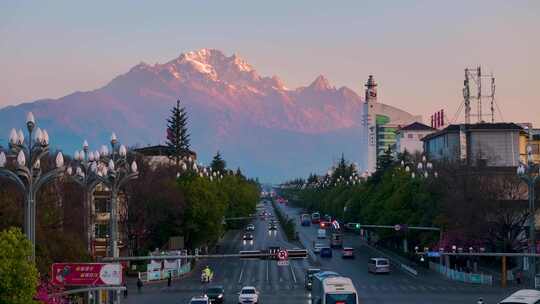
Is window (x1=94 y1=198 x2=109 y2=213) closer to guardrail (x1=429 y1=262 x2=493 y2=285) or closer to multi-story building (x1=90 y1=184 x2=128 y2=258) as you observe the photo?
multi-story building (x1=90 y1=184 x2=128 y2=258)

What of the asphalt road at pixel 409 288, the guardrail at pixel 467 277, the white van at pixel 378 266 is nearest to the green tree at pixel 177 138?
the asphalt road at pixel 409 288

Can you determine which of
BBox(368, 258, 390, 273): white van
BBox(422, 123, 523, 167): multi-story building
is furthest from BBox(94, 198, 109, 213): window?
BBox(422, 123, 523, 167): multi-story building

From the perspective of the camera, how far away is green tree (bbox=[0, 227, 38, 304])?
85.1 feet

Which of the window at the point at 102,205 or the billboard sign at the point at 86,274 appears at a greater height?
the window at the point at 102,205

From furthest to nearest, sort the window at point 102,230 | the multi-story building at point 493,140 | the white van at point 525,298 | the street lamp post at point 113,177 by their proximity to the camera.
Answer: the multi-story building at point 493,140 → the window at point 102,230 → the street lamp post at point 113,177 → the white van at point 525,298

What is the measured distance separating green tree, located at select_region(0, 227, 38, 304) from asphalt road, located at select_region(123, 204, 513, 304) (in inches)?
1210

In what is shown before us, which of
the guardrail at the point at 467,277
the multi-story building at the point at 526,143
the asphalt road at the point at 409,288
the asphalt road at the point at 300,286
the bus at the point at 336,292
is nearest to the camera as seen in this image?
the bus at the point at 336,292

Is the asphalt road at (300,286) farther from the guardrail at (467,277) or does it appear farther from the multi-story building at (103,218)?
the multi-story building at (103,218)

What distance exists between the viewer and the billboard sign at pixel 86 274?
116 ft

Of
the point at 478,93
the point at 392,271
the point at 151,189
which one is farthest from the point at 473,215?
the point at 478,93

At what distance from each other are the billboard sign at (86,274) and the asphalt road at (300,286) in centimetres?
2167

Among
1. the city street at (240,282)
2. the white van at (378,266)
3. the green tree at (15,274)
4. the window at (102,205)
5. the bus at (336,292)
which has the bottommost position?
the city street at (240,282)

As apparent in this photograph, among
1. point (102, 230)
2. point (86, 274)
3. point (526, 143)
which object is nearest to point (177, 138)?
point (102, 230)

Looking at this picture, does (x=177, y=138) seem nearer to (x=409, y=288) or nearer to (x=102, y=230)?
(x=102, y=230)
